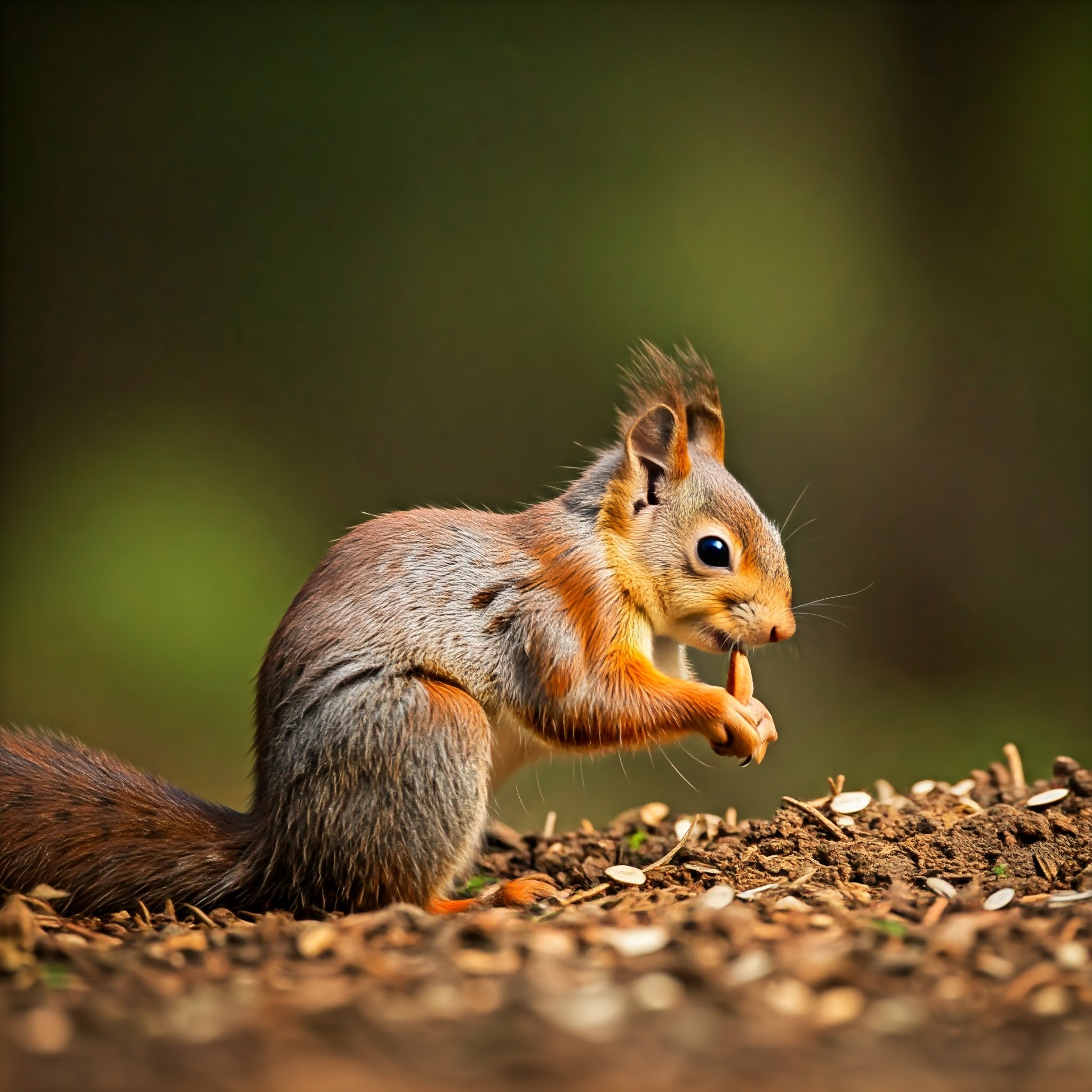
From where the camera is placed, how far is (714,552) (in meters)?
2.88

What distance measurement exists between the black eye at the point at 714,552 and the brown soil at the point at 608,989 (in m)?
0.72

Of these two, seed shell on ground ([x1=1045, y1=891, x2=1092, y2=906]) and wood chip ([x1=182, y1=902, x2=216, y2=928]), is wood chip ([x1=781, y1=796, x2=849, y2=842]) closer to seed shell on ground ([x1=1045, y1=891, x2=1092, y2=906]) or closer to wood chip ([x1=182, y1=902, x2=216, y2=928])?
seed shell on ground ([x1=1045, y1=891, x2=1092, y2=906])

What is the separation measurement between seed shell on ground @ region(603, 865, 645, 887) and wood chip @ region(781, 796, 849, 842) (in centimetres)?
44

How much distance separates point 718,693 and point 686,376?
3.11 feet

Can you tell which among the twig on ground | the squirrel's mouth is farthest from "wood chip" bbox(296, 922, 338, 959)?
the squirrel's mouth

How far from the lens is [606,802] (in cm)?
551

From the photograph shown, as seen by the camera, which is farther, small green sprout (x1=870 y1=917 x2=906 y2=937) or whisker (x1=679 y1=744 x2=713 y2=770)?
whisker (x1=679 y1=744 x2=713 y2=770)

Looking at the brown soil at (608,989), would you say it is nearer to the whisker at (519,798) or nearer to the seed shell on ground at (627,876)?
the seed shell on ground at (627,876)

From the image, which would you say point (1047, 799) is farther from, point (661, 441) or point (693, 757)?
point (661, 441)

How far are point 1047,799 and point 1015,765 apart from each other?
586 mm

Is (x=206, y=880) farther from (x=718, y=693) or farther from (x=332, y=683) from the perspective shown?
(x=718, y=693)

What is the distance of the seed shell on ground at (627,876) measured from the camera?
2691mm

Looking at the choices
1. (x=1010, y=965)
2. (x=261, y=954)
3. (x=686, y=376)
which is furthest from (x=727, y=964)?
(x=686, y=376)

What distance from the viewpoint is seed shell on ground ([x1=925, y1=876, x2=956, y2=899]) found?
2482 mm
